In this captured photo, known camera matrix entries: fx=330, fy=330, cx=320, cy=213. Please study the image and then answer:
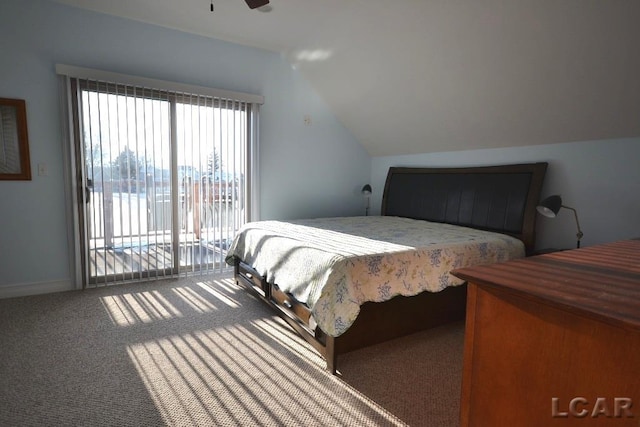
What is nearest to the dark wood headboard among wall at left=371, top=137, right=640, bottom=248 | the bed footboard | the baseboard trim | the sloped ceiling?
wall at left=371, top=137, right=640, bottom=248

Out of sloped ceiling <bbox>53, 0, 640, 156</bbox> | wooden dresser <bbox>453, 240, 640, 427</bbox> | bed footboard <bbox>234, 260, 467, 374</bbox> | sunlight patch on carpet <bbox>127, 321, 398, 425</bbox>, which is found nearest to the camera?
wooden dresser <bbox>453, 240, 640, 427</bbox>

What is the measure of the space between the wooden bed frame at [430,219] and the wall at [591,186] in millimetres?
167

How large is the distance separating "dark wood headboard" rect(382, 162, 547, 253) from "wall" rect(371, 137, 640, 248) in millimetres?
167

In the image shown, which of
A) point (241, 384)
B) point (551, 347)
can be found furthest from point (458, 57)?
point (241, 384)

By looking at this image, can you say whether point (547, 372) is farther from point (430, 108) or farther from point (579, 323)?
point (430, 108)

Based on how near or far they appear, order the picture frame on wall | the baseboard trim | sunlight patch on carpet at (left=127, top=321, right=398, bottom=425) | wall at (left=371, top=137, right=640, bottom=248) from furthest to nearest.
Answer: the baseboard trim, the picture frame on wall, wall at (left=371, top=137, right=640, bottom=248), sunlight patch on carpet at (left=127, top=321, right=398, bottom=425)

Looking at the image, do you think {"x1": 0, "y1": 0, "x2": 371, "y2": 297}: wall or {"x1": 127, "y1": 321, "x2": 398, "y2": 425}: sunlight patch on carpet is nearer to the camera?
{"x1": 127, "y1": 321, "x2": 398, "y2": 425}: sunlight patch on carpet

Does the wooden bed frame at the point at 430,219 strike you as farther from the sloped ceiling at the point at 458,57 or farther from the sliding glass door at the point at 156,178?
the sliding glass door at the point at 156,178

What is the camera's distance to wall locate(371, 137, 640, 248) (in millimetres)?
2527

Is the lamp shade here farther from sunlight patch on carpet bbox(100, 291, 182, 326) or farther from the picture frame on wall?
the picture frame on wall

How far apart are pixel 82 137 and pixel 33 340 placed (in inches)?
70.9

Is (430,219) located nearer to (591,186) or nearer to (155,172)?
(591,186)

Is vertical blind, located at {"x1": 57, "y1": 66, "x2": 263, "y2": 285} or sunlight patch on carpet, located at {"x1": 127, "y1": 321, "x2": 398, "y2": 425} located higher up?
vertical blind, located at {"x1": 57, "y1": 66, "x2": 263, "y2": 285}

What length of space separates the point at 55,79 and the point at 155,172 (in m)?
1.12
